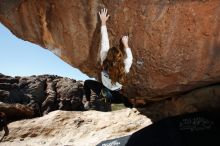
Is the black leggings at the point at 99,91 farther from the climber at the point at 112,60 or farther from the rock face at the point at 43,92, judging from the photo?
the rock face at the point at 43,92

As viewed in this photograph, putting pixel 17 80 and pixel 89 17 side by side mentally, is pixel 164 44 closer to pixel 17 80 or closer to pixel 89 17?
pixel 89 17

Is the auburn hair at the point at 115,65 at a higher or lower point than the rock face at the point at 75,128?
higher

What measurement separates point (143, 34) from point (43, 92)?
19537 millimetres

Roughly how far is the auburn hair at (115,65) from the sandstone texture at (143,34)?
2.48 feet

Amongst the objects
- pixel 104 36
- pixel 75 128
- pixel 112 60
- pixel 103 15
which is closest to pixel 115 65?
pixel 112 60

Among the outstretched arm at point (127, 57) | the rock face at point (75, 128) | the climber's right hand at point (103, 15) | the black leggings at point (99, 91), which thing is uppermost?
the climber's right hand at point (103, 15)

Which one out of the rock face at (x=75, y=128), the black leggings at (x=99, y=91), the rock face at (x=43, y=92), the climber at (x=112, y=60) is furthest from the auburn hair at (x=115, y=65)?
the rock face at (x=43, y=92)

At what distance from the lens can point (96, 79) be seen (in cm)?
844

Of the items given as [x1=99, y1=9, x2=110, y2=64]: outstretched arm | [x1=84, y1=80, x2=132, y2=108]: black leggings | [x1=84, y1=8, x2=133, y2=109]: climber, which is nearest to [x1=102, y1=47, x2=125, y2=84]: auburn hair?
[x1=84, y1=8, x2=133, y2=109]: climber

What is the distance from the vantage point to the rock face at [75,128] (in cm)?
903

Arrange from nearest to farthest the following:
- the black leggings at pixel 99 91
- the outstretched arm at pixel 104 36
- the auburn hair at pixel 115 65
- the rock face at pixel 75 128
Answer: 1. the auburn hair at pixel 115 65
2. the outstretched arm at pixel 104 36
3. the black leggings at pixel 99 91
4. the rock face at pixel 75 128

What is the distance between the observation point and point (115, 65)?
5930 millimetres

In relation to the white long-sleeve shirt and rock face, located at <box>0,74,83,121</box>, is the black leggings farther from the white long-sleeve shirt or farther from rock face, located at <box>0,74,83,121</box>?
rock face, located at <box>0,74,83,121</box>

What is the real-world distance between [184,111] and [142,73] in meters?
→ 1.75
